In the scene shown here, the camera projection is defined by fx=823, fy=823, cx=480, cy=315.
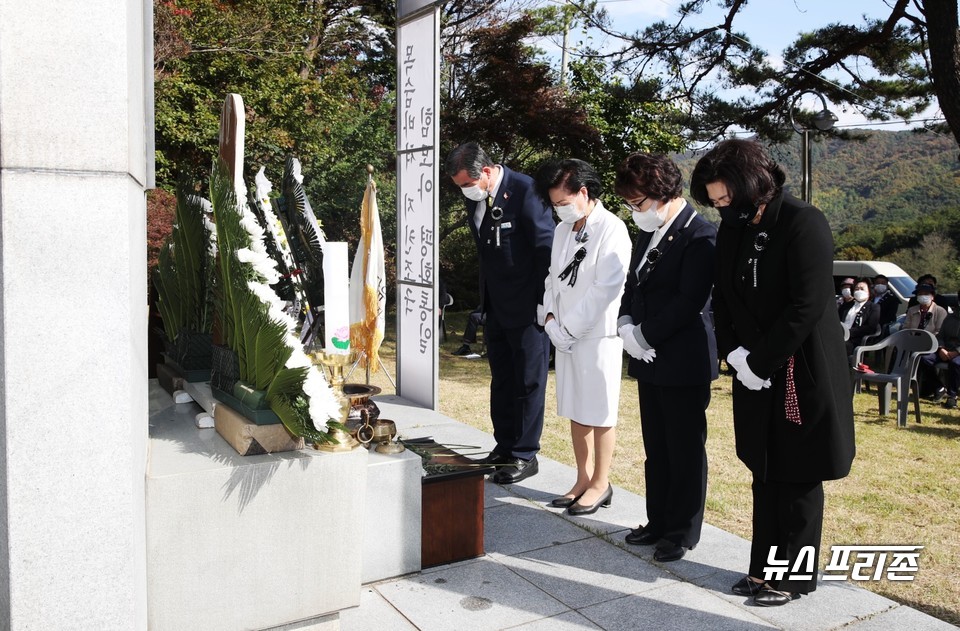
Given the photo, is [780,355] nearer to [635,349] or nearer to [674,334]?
[674,334]

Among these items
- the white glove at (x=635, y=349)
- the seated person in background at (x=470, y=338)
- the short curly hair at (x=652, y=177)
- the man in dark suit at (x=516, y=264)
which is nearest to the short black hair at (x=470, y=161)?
the man in dark suit at (x=516, y=264)

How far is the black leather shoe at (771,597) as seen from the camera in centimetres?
326

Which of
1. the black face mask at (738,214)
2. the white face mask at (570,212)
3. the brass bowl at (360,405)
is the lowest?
the brass bowl at (360,405)

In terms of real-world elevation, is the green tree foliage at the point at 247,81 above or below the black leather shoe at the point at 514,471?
above

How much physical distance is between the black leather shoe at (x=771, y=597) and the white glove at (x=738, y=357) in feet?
2.96

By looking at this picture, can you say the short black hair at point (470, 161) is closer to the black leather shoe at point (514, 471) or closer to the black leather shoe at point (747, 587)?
the black leather shoe at point (514, 471)

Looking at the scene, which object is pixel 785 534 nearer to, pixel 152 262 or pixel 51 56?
pixel 51 56

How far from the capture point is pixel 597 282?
4066 millimetres

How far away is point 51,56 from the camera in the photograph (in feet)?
6.68

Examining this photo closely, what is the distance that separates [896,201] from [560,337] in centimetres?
3386

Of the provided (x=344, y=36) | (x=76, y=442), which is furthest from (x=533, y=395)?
(x=344, y=36)

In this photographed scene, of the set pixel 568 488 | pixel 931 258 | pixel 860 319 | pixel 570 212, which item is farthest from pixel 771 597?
pixel 931 258

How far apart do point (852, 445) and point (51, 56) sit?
2.96m

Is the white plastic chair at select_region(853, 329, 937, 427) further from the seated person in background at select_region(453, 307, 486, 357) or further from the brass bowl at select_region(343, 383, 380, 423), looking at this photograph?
the brass bowl at select_region(343, 383, 380, 423)
